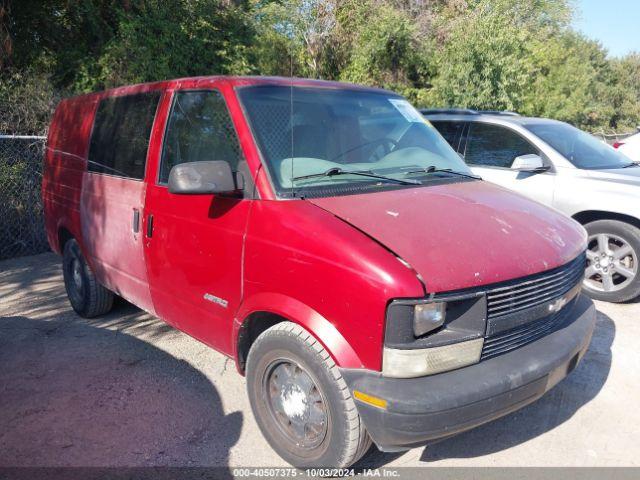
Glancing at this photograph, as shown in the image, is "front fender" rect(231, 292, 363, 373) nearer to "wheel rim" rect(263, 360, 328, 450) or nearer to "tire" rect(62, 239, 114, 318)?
"wheel rim" rect(263, 360, 328, 450)

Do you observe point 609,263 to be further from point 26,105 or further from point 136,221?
point 26,105

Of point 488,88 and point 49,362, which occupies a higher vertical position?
point 488,88

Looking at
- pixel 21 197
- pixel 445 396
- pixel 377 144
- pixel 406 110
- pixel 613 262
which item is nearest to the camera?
pixel 445 396

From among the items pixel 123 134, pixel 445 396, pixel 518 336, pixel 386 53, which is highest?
pixel 386 53

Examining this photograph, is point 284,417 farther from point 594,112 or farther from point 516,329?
point 594,112

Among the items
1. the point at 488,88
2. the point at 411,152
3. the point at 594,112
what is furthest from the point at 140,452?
the point at 594,112

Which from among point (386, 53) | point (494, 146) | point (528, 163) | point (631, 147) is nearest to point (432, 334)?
point (528, 163)

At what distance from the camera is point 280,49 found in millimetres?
13578

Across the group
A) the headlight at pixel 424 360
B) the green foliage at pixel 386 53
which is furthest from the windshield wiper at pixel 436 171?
the green foliage at pixel 386 53

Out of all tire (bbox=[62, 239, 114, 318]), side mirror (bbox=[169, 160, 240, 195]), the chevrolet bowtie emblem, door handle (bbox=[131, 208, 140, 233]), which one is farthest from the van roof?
the chevrolet bowtie emblem

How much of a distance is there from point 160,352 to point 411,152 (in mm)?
2590

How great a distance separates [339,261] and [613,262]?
13.6 ft

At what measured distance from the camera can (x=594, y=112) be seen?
32.0 metres

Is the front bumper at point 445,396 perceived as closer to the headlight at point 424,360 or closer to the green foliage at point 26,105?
the headlight at point 424,360
